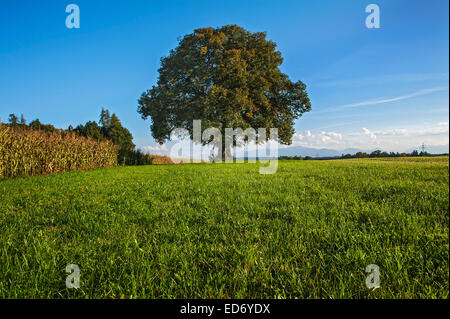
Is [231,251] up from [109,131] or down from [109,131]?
down

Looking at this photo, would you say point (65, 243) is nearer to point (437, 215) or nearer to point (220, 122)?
point (437, 215)

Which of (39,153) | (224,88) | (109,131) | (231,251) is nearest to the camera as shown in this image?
(231,251)

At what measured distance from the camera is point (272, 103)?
24.2m

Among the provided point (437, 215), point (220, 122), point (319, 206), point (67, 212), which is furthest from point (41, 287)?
point (220, 122)

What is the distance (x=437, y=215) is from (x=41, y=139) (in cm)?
1467

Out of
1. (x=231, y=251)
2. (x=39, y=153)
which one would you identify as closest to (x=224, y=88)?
(x=39, y=153)

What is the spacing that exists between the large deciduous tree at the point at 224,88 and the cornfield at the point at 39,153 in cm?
934

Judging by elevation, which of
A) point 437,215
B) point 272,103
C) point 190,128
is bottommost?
point 437,215

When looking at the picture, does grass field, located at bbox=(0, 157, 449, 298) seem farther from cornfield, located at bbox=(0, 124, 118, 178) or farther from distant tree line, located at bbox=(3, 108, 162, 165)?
distant tree line, located at bbox=(3, 108, 162, 165)

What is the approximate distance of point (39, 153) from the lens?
1020 cm

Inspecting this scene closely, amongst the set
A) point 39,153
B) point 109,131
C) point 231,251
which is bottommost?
point 231,251

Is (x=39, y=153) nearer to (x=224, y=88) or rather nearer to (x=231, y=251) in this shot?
(x=231, y=251)

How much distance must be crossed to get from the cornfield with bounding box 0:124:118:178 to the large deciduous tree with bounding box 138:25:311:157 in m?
9.34

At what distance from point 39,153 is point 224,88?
14.9 m
